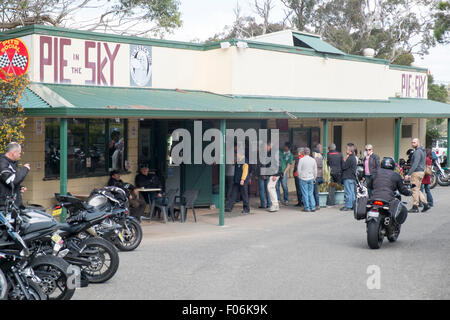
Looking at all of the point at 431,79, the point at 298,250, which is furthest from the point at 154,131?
the point at 431,79

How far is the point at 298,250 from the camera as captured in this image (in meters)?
10.3

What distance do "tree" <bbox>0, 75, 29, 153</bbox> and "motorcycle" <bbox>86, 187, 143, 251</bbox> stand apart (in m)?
2.08

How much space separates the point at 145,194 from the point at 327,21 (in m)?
31.5

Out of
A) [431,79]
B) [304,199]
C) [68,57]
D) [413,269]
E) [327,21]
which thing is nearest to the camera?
[413,269]

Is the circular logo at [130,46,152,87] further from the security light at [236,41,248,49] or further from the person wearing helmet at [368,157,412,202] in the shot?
the person wearing helmet at [368,157,412,202]

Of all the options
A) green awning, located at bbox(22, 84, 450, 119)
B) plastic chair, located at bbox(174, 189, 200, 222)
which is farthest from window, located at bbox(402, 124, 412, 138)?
plastic chair, located at bbox(174, 189, 200, 222)

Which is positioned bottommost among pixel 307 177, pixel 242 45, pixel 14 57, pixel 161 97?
pixel 307 177

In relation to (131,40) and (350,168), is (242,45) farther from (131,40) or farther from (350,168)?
(350,168)

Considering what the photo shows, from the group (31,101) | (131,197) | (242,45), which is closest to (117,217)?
(31,101)

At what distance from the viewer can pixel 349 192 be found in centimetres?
1582

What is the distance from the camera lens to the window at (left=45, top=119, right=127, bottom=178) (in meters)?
13.4

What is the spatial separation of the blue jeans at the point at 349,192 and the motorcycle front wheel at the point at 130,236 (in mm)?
7201

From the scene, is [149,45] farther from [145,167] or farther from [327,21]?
[327,21]

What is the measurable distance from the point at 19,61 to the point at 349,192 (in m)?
8.83
